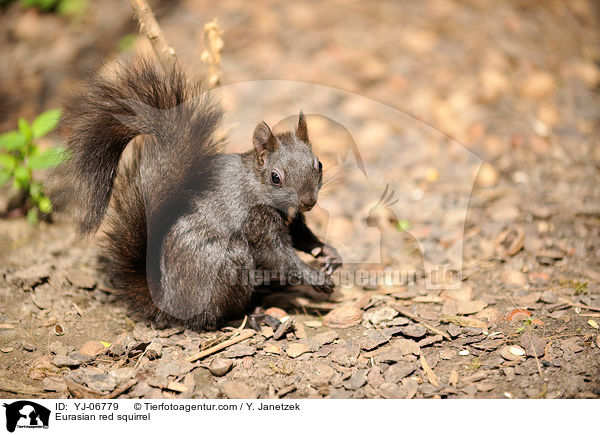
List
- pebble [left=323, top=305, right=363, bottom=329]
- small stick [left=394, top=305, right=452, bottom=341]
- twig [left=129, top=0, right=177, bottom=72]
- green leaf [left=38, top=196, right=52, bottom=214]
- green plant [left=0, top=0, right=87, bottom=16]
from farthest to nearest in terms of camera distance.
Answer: green plant [left=0, top=0, right=87, bottom=16]
green leaf [left=38, top=196, right=52, bottom=214]
twig [left=129, top=0, right=177, bottom=72]
pebble [left=323, top=305, right=363, bottom=329]
small stick [left=394, top=305, right=452, bottom=341]

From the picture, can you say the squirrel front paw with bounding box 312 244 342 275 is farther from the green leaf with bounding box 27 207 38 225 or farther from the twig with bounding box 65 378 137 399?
the green leaf with bounding box 27 207 38 225

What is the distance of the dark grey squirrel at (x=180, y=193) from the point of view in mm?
2586

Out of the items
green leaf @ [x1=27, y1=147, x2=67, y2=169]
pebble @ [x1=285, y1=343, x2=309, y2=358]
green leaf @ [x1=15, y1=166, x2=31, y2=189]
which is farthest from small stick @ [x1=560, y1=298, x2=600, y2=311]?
green leaf @ [x1=15, y1=166, x2=31, y2=189]

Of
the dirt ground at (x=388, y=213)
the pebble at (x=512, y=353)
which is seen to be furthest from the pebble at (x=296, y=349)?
the pebble at (x=512, y=353)

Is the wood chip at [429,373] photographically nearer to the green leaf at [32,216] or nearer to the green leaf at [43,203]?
the green leaf at [43,203]

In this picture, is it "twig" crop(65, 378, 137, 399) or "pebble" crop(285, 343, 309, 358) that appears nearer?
"twig" crop(65, 378, 137, 399)

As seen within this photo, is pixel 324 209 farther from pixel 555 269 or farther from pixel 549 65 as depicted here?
pixel 549 65

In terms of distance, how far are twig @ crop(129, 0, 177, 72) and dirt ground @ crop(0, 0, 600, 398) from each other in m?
0.56

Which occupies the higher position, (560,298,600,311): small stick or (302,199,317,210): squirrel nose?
(302,199,317,210): squirrel nose

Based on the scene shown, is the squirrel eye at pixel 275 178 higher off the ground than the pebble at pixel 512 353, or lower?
higher

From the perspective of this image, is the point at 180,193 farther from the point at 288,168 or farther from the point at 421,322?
the point at 421,322

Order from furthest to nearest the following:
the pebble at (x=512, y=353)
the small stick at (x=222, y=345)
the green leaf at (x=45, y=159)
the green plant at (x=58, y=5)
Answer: the green plant at (x=58, y=5)
the green leaf at (x=45, y=159)
the small stick at (x=222, y=345)
the pebble at (x=512, y=353)

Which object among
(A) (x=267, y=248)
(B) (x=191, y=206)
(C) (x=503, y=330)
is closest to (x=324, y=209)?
(A) (x=267, y=248)
